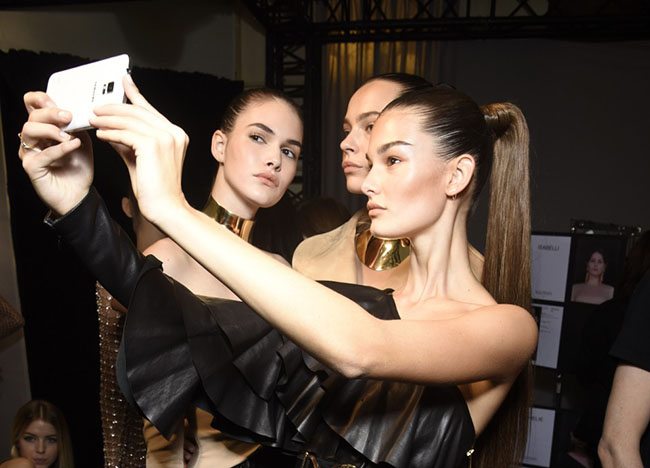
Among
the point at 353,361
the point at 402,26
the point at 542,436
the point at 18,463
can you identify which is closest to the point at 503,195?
the point at 353,361

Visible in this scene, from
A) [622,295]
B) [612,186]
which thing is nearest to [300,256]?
[622,295]

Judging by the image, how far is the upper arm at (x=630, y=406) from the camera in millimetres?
1680

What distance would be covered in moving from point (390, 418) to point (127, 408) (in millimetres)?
1064

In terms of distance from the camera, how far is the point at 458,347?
1105mm

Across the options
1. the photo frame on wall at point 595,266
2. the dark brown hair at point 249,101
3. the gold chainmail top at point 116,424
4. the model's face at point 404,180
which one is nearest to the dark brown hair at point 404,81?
the dark brown hair at point 249,101

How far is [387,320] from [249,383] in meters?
0.40

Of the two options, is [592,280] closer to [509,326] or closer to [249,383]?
[509,326]

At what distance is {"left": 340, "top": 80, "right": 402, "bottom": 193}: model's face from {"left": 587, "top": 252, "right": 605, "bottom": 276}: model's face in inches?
102

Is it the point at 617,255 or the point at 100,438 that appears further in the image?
the point at 100,438

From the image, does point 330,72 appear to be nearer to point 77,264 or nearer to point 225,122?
point 77,264

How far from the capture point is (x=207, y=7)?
6031 mm

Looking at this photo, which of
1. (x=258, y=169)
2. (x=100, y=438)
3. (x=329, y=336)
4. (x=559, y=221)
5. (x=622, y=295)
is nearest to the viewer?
(x=329, y=336)

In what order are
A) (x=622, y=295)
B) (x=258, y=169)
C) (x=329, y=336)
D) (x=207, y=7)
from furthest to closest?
(x=207, y=7)
(x=622, y=295)
(x=258, y=169)
(x=329, y=336)

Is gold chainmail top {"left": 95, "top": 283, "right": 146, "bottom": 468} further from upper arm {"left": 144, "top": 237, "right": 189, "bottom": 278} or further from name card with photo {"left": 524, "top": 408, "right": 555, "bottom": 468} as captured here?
name card with photo {"left": 524, "top": 408, "right": 555, "bottom": 468}
